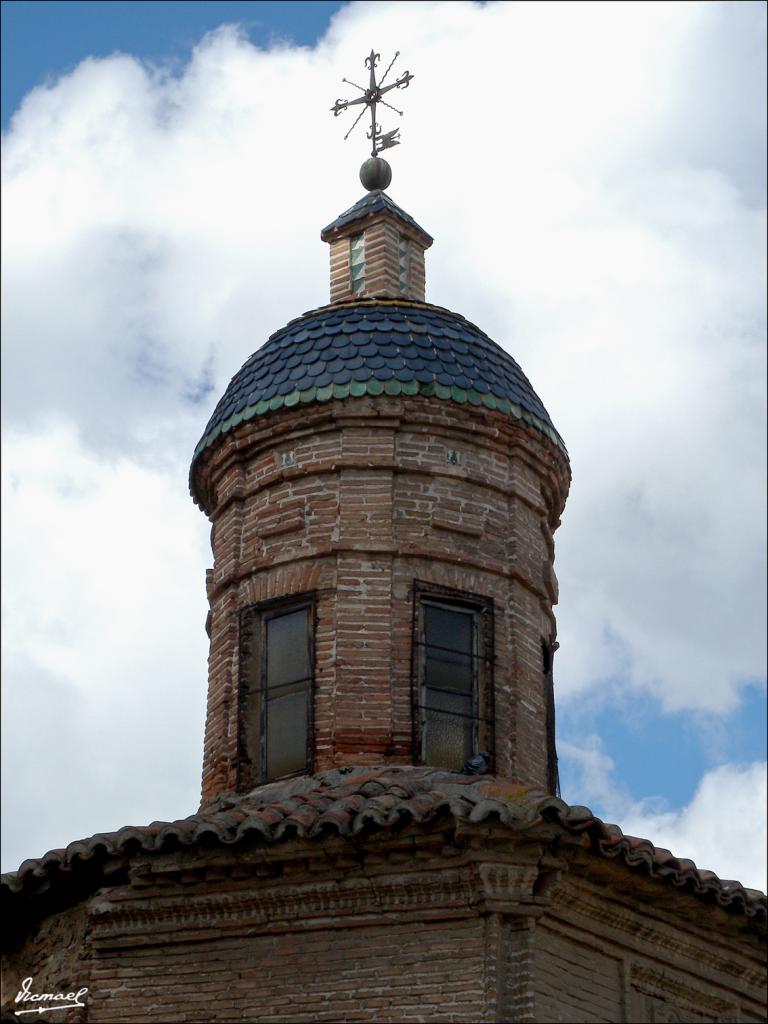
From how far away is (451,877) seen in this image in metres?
9.56

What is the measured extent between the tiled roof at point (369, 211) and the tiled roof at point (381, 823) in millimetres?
5375

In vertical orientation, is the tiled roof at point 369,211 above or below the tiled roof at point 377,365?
above

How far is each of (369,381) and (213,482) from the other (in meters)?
1.68

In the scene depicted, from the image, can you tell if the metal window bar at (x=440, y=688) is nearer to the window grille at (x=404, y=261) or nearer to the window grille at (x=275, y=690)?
the window grille at (x=275, y=690)

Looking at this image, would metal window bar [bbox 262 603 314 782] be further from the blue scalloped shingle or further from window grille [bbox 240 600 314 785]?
the blue scalloped shingle

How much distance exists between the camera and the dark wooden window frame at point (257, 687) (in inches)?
463

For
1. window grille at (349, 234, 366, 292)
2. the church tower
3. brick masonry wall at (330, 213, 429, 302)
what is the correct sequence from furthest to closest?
window grille at (349, 234, 366, 292) → brick masonry wall at (330, 213, 429, 302) → the church tower

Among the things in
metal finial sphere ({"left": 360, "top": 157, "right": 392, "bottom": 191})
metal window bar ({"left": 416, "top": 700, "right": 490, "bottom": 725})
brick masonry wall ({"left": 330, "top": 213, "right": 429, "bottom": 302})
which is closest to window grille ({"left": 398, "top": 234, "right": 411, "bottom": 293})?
brick masonry wall ({"left": 330, "top": 213, "right": 429, "bottom": 302})

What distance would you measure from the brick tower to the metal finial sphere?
172 cm

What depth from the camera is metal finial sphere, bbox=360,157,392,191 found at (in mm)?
14727

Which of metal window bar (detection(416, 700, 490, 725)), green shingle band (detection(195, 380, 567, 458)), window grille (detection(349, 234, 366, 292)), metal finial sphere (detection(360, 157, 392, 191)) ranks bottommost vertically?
metal window bar (detection(416, 700, 490, 725))

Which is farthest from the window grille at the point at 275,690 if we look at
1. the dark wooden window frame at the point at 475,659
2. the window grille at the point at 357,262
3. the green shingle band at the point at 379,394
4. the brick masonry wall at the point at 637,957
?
the window grille at the point at 357,262

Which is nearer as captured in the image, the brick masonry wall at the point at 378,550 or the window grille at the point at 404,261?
the brick masonry wall at the point at 378,550

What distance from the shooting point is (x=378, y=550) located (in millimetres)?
12008
